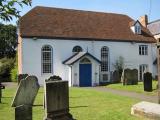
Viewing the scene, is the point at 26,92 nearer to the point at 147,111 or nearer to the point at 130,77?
the point at 147,111

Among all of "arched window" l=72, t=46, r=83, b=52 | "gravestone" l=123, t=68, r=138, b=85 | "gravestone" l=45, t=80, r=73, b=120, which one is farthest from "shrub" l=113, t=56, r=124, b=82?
"gravestone" l=45, t=80, r=73, b=120

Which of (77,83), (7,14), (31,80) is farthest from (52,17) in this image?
(7,14)

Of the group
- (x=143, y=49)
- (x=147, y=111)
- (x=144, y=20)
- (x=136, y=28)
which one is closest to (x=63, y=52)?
(x=136, y=28)

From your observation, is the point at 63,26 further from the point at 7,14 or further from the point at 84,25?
the point at 7,14

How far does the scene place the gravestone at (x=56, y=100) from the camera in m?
11.0

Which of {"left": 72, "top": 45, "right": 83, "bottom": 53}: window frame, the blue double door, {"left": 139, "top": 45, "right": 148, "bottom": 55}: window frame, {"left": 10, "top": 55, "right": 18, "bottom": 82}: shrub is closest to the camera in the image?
the blue double door

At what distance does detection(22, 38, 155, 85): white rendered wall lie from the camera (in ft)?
113

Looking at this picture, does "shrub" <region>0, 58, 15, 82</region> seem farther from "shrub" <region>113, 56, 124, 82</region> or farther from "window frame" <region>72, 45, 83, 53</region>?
"shrub" <region>113, 56, 124, 82</region>

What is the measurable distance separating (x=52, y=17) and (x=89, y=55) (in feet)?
22.2

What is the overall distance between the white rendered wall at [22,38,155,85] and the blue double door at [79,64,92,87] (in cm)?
125

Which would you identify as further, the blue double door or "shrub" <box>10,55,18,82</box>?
"shrub" <box>10,55,18,82</box>

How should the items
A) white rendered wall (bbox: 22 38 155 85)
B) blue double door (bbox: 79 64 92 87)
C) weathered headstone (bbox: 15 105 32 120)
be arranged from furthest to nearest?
1. blue double door (bbox: 79 64 92 87)
2. white rendered wall (bbox: 22 38 155 85)
3. weathered headstone (bbox: 15 105 32 120)

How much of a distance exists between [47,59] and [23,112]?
24.9 metres

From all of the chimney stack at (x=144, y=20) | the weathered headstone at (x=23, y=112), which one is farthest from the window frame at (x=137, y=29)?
the weathered headstone at (x=23, y=112)
